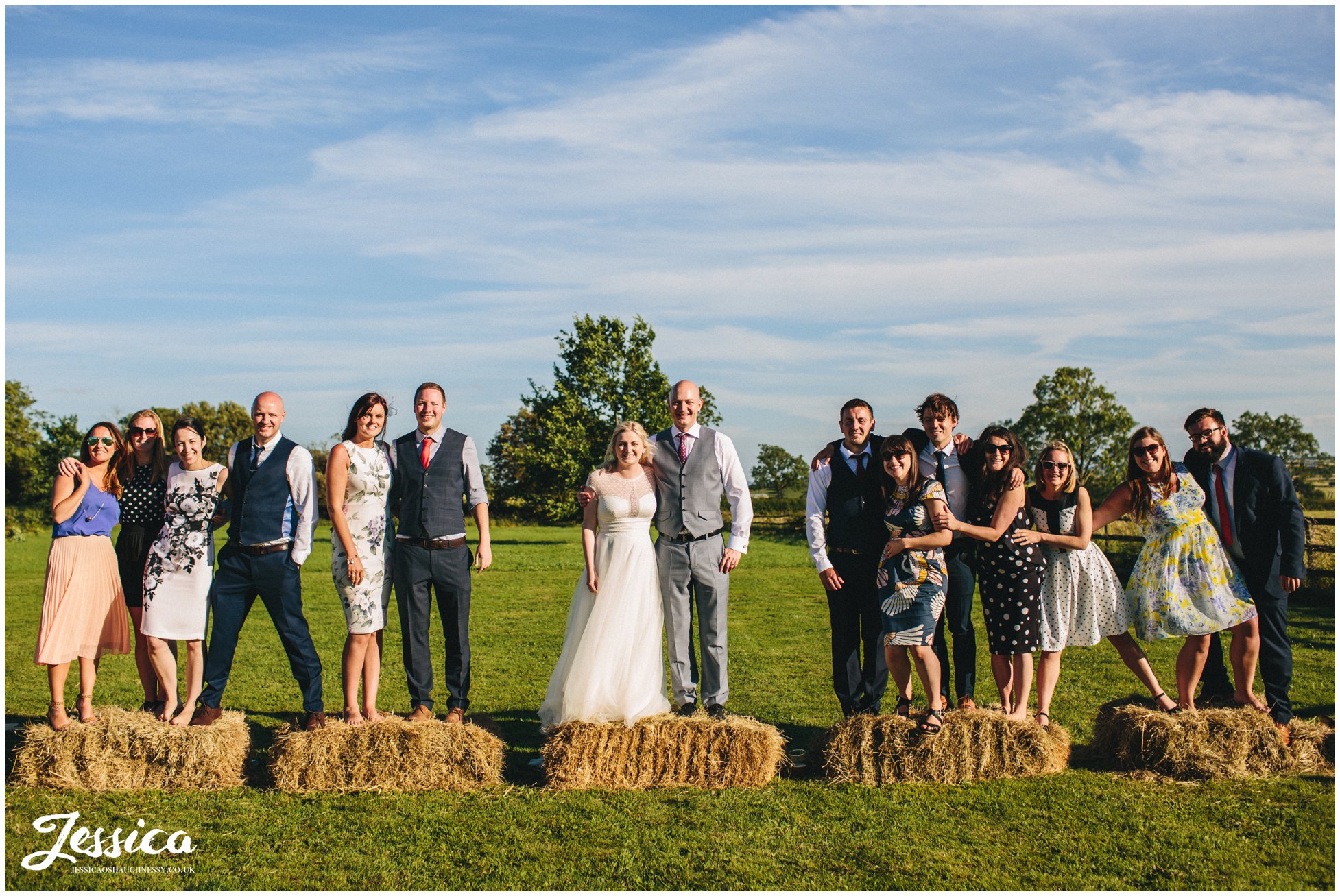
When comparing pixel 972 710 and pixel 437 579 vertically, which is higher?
pixel 437 579

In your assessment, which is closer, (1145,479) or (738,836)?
(738,836)

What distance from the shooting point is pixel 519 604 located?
16.7 m

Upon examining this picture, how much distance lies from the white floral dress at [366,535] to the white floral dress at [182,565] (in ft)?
2.88

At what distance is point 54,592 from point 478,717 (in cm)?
294

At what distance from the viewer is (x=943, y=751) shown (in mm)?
6023

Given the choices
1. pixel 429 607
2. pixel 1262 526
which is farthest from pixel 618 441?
pixel 1262 526

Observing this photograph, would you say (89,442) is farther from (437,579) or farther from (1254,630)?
(1254,630)

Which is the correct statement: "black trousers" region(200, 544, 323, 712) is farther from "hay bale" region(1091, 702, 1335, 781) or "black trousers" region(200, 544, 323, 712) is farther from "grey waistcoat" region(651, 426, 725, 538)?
"hay bale" region(1091, 702, 1335, 781)

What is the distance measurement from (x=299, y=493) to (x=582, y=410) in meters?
34.9

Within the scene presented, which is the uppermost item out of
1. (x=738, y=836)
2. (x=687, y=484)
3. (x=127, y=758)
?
(x=687, y=484)

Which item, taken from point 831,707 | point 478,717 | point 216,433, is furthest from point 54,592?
point 216,433

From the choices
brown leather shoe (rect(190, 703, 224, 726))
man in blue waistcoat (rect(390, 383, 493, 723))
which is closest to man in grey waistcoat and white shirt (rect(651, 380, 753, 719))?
man in blue waistcoat (rect(390, 383, 493, 723))

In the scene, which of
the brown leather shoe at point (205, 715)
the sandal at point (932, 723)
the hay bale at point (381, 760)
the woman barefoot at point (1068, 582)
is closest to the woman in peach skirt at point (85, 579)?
the brown leather shoe at point (205, 715)

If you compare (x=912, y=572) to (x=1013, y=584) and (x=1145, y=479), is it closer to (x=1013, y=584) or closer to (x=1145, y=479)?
(x=1013, y=584)
